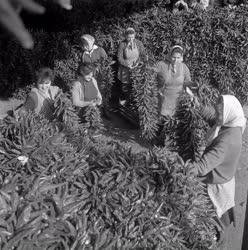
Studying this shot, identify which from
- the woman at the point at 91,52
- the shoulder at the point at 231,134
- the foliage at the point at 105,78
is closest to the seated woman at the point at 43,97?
the woman at the point at 91,52

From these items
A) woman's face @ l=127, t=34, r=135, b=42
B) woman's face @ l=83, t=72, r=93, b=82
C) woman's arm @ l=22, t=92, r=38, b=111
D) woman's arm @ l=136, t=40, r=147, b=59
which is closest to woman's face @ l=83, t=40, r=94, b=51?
woman's face @ l=127, t=34, r=135, b=42

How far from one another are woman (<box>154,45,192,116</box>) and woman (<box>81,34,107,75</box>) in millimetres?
1219

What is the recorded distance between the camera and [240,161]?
8.04 meters

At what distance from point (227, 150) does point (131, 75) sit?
365 cm

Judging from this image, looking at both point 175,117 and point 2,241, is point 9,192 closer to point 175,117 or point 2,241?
point 2,241

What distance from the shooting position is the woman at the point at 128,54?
9.06m

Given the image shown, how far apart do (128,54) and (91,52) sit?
67cm

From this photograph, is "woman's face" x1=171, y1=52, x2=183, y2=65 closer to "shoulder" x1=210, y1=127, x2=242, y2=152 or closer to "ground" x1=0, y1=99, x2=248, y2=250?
"ground" x1=0, y1=99, x2=248, y2=250

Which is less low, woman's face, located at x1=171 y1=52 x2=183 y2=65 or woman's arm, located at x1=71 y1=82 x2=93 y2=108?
woman's face, located at x1=171 y1=52 x2=183 y2=65

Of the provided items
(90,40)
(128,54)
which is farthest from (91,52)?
(128,54)

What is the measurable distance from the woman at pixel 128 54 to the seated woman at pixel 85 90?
117 centimetres

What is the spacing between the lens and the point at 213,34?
9.58 m

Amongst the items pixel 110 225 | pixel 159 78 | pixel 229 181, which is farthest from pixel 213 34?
pixel 110 225

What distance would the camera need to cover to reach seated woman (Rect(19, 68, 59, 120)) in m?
6.88
